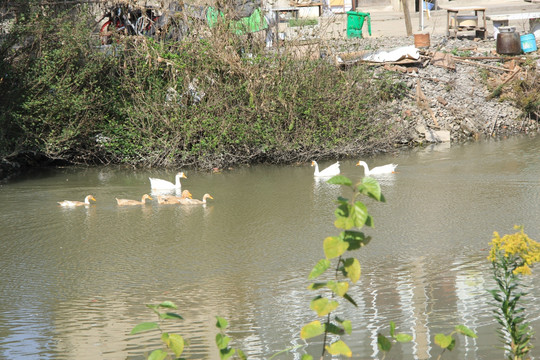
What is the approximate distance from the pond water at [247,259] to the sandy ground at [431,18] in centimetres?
1240

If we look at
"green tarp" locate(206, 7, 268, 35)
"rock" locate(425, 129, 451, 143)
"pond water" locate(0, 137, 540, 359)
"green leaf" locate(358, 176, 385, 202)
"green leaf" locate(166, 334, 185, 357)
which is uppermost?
"green tarp" locate(206, 7, 268, 35)

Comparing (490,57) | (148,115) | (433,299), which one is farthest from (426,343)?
(490,57)

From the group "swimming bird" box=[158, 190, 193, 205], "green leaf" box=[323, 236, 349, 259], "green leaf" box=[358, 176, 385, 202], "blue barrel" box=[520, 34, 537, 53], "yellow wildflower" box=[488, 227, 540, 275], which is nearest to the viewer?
"green leaf" box=[358, 176, 385, 202]

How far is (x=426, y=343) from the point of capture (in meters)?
6.42

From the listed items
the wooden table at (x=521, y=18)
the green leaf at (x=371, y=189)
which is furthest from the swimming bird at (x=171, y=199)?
the wooden table at (x=521, y=18)

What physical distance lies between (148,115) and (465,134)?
29.1 ft

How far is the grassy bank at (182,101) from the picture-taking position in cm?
1518

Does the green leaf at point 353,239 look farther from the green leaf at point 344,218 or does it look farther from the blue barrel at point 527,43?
the blue barrel at point 527,43

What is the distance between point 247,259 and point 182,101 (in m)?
7.43

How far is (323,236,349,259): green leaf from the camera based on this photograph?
3594 mm

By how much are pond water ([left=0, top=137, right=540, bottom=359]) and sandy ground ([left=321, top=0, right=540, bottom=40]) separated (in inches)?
488

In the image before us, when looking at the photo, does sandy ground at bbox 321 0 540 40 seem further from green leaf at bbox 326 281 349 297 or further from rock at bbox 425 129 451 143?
green leaf at bbox 326 281 349 297

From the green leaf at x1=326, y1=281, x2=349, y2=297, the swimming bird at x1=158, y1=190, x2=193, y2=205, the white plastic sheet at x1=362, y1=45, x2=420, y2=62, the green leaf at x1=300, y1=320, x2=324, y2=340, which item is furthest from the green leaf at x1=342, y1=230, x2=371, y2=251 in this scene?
the white plastic sheet at x1=362, y1=45, x2=420, y2=62

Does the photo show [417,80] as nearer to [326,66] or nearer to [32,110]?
[326,66]
